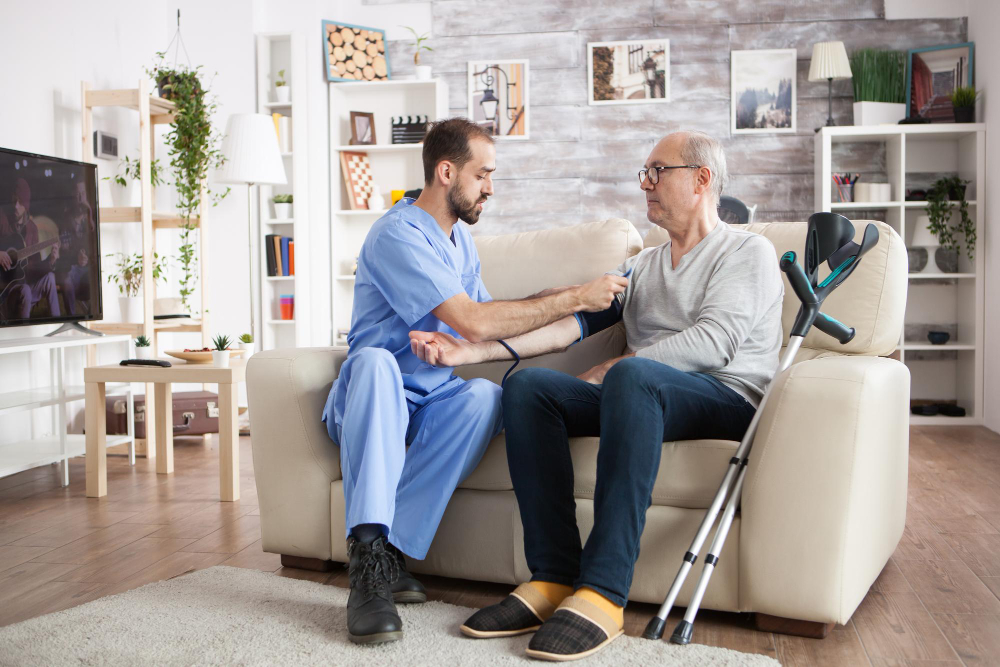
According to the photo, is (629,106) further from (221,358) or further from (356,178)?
(221,358)

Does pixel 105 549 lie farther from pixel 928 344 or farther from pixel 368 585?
pixel 928 344

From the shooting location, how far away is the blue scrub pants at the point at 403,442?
1806 millimetres

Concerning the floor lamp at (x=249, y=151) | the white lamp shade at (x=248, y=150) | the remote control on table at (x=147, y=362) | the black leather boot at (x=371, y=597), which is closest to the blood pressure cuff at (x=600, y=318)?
the black leather boot at (x=371, y=597)

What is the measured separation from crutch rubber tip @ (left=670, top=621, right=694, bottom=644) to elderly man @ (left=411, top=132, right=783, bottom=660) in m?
0.11

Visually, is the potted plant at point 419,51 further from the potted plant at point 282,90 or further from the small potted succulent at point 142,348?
the small potted succulent at point 142,348

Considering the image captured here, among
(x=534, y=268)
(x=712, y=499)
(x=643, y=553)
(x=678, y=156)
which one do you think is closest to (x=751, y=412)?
(x=712, y=499)

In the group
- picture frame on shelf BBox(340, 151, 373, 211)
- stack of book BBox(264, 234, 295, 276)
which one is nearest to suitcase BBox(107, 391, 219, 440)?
stack of book BBox(264, 234, 295, 276)

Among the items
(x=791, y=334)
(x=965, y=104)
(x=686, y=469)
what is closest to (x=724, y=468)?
(x=686, y=469)

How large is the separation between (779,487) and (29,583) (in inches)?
69.8

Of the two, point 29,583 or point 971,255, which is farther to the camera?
point 971,255

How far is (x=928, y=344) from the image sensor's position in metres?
4.76

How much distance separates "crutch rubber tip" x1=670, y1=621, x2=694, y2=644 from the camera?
1.66 m

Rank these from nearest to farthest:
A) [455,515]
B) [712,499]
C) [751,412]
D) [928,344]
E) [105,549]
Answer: [712,499] < [751,412] < [455,515] < [105,549] < [928,344]

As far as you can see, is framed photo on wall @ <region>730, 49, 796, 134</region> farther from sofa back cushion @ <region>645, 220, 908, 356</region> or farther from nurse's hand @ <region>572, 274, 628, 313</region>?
nurse's hand @ <region>572, 274, 628, 313</region>
